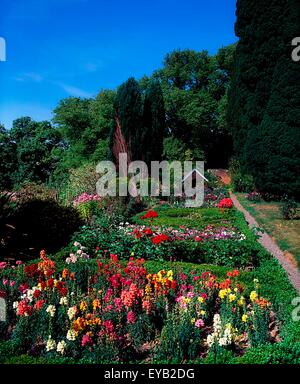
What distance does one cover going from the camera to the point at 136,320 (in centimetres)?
466

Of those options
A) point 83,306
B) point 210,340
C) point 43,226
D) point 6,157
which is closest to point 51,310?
point 83,306

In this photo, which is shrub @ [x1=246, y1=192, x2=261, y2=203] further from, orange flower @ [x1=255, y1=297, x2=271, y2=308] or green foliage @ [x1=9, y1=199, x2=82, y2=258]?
orange flower @ [x1=255, y1=297, x2=271, y2=308]

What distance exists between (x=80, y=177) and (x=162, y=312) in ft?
40.2

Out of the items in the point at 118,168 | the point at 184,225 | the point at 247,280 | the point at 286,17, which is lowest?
the point at 247,280

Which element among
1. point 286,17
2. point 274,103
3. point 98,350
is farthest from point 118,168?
point 98,350

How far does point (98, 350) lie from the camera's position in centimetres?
404

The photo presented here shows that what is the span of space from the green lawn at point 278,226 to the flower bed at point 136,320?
3.56 meters

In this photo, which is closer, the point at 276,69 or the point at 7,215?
the point at 7,215

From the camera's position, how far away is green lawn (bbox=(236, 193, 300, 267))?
9091 millimetres

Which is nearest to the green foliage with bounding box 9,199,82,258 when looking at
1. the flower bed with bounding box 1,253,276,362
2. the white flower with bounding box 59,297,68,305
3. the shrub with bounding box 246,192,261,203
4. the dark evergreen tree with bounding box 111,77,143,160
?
the flower bed with bounding box 1,253,276,362

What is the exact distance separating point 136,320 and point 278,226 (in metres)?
7.87
